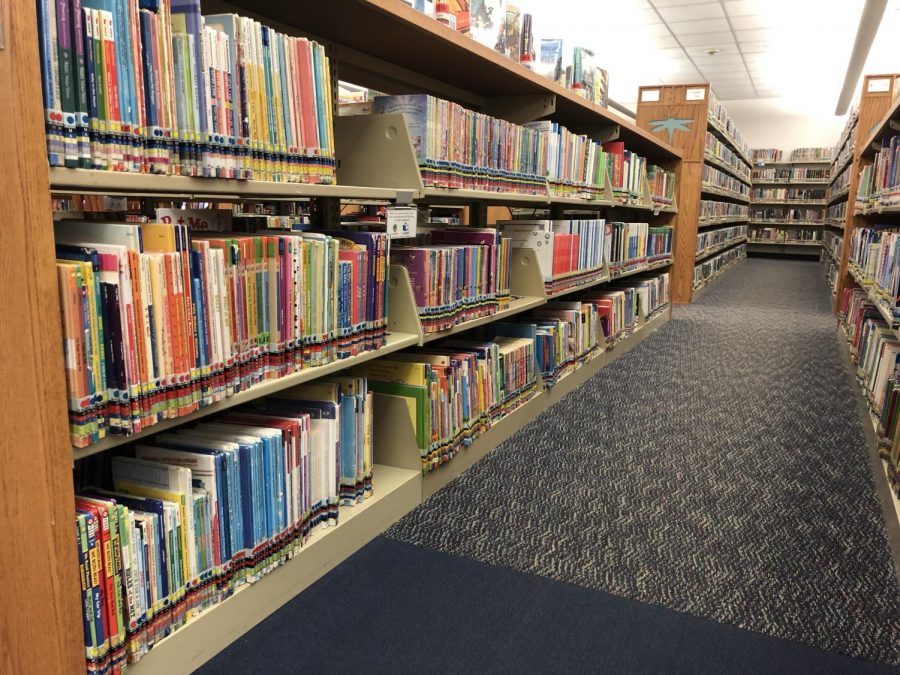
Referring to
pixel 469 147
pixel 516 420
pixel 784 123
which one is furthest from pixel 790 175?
pixel 469 147

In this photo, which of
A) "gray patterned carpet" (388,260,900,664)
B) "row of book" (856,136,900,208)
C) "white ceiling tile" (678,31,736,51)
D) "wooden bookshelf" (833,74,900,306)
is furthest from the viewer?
"white ceiling tile" (678,31,736,51)

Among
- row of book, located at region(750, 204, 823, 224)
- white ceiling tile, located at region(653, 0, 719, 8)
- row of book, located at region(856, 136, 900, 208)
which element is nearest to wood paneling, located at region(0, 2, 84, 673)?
row of book, located at region(856, 136, 900, 208)

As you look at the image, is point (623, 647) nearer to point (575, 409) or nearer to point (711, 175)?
point (575, 409)

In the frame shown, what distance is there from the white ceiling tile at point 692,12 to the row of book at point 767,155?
316 inches

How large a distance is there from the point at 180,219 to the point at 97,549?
4.53 ft

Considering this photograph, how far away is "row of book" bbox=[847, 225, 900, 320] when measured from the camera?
2895 mm

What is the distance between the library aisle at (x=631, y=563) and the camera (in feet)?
5.29

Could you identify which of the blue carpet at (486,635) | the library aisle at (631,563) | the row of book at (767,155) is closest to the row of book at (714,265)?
the row of book at (767,155)

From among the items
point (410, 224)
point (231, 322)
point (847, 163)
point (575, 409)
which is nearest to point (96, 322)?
point (231, 322)

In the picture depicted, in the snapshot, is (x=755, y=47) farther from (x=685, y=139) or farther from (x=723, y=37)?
(x=685, y=139)

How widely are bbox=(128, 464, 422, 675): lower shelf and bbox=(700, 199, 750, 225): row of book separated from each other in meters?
6.71

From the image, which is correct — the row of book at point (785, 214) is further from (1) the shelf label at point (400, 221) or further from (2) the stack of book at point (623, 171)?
(1) the shelf label at point (400, 221)

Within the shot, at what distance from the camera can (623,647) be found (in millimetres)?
1631

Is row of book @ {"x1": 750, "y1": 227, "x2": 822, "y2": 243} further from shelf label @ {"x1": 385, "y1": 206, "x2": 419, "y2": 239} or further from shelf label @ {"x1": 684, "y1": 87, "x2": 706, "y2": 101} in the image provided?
shelf label @ {"x1": 385, "y1": 206, "x2": 419, "y2": 239}
